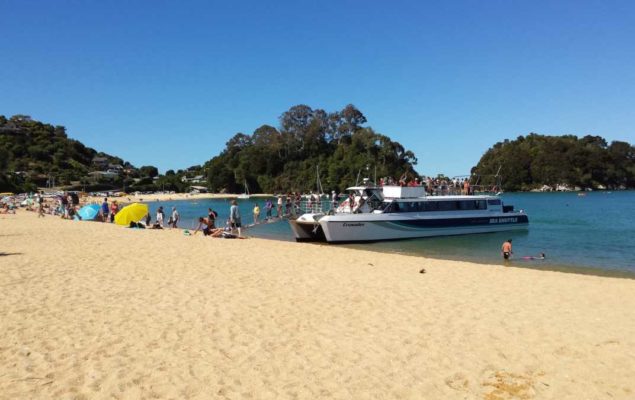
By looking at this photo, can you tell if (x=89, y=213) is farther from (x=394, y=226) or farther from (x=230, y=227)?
(x=394, y=226)

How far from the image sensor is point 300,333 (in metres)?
7.91

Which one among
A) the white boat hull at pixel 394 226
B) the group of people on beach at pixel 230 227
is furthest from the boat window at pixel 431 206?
the group of people on beach at pixel 230 227

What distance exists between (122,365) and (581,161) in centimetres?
17395

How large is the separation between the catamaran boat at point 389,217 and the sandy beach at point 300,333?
11.2m

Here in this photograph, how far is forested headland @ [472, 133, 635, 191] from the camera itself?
495 feet

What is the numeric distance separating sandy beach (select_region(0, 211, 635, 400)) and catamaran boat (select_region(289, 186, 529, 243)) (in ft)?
36.7

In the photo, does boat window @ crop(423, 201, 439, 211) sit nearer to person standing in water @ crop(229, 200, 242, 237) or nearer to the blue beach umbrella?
person standing in water @ crop(229, 200, 242, 237)

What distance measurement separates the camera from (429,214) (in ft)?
95.1

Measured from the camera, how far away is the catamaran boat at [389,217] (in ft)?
84.5

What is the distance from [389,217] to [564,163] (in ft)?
486

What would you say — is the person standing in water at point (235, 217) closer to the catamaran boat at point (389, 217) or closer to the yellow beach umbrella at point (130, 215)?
the catamaran boat at point (389, 217)

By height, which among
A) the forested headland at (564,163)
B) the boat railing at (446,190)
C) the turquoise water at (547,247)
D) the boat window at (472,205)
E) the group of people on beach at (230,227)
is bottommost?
the turquoise water at (547,247)

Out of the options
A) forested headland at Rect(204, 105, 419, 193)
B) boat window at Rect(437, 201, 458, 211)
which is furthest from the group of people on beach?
forested headland at Rect(204, 105, 419, 193)

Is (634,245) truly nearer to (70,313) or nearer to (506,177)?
(70,313)
